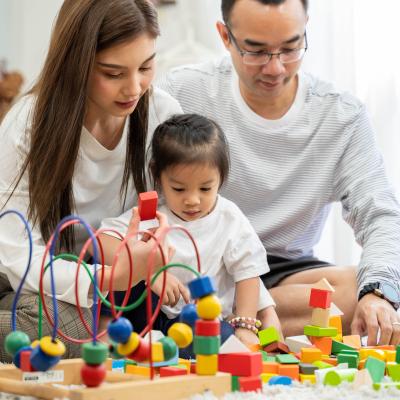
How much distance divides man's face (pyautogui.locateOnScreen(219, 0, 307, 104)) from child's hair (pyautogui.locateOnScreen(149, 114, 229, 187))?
0.21 metres

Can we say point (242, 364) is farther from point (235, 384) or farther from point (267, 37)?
point (267, 37)

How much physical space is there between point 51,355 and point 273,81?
1024 mm

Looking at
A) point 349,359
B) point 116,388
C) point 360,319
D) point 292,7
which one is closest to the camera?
point 116,388

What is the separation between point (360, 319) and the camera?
1714mm

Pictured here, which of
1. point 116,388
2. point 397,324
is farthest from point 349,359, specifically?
point 116,388

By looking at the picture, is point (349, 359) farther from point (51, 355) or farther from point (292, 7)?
point (292, 7)

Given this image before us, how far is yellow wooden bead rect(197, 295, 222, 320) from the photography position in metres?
1.13

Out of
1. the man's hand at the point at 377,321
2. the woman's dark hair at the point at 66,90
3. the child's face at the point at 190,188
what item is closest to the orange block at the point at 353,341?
the man's hand at the point at 377,321

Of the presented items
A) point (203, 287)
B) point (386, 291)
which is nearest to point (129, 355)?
point (203, 287)

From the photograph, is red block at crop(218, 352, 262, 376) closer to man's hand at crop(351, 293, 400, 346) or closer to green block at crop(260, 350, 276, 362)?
green block at crop(260, 350, 276, 362)

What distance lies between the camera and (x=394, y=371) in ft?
4.52

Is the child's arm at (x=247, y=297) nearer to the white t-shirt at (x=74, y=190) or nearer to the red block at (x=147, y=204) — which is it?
the white t-shirt at (x=74, y=190)

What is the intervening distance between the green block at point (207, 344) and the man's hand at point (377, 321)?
1.91 ft

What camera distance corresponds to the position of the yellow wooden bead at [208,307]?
113cm
